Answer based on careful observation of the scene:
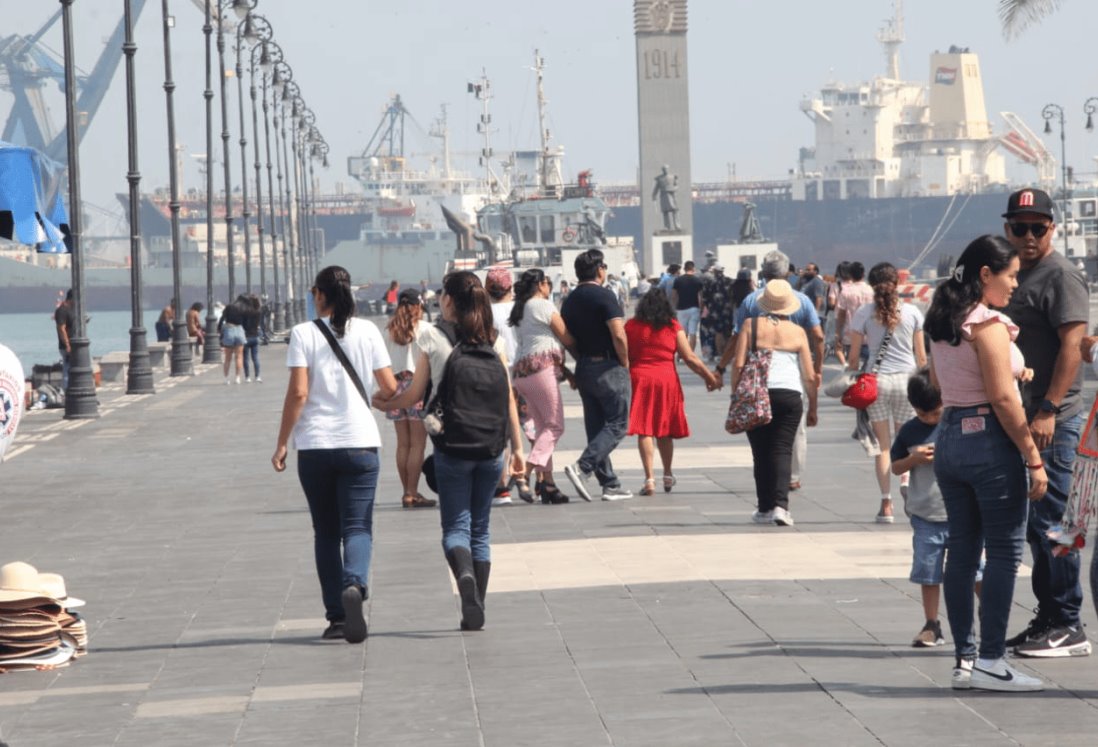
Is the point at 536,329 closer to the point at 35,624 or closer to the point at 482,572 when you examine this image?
the point at 482,572

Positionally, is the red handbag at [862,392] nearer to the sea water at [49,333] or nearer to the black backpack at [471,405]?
the black backpack at [471,405]

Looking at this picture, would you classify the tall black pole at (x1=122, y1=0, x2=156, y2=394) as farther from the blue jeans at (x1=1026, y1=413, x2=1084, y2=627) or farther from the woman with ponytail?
→ the blue jeans at (x1=1026, y1=413, x2=1084, y2=627)

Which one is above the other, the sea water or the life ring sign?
the life ring sign

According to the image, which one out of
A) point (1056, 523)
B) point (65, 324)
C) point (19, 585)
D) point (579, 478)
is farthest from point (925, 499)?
point (65, 324)

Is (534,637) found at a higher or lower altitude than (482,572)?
lower

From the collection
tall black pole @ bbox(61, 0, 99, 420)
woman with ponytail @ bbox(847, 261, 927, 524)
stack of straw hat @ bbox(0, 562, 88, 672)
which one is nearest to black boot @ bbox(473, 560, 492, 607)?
stack of straw hat @ bbox(0, 562, 88, 672)

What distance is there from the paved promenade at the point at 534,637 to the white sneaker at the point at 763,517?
18 centimetres

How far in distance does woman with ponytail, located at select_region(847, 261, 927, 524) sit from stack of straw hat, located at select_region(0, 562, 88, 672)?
5032mm

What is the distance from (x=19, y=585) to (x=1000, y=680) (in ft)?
12.4

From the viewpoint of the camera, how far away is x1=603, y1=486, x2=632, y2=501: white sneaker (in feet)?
42.6

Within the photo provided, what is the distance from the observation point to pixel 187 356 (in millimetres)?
34812

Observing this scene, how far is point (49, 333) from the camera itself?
138m

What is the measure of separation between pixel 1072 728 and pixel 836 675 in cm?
109

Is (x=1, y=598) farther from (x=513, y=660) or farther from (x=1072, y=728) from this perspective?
(x=1072, y=728)
